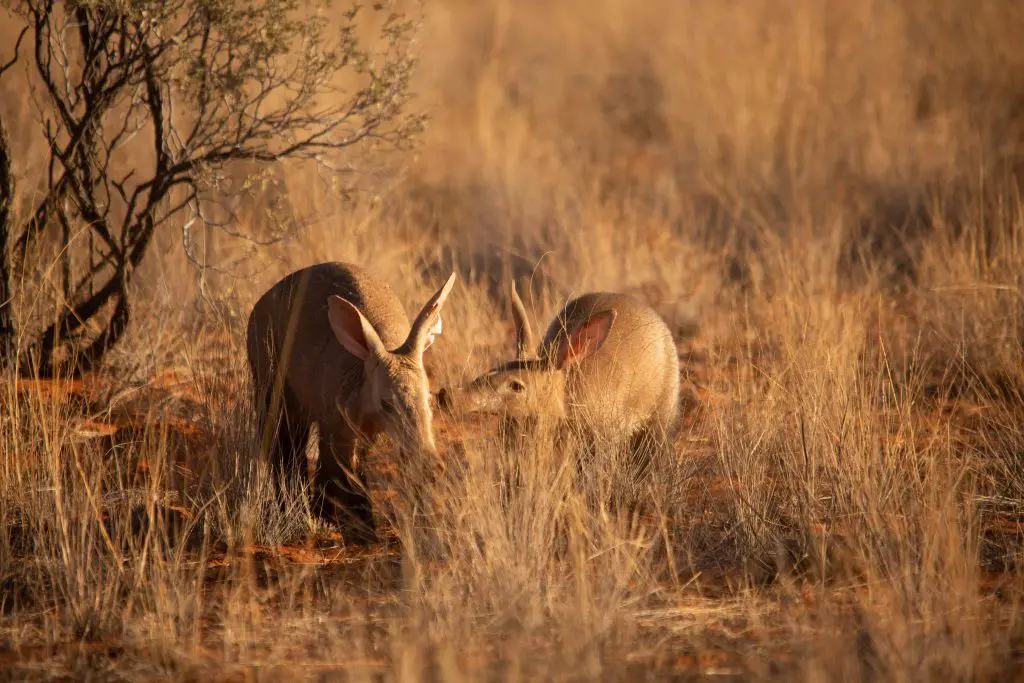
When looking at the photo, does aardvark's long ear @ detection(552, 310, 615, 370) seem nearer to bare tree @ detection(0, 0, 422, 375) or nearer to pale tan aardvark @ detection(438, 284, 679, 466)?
pale tan aardvark @ detection(438, 284, 679, 466)

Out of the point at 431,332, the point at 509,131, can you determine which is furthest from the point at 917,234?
the point at 431,332

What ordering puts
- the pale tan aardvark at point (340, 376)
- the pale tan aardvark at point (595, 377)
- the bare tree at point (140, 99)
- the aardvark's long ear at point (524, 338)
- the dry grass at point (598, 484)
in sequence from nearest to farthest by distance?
the dry grass at point (598, 484), the pale tan aardvark at point (340, 376), the pale tan aardvark at point (595, 377), the aardvark's long ear at point (524, 338), the bare tree at point (140, 99)

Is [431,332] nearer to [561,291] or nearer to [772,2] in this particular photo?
[561,291]

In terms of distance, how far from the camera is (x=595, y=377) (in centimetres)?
587

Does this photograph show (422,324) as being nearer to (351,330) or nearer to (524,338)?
(351,330)

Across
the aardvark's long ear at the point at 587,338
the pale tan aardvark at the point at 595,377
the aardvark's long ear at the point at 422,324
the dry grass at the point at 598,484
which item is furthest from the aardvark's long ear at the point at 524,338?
the aardvark's long ear at the point at 422,324

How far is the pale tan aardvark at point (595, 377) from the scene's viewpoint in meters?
5.41

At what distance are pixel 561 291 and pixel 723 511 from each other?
11.7 feet

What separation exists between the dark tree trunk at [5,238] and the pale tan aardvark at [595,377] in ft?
8.77

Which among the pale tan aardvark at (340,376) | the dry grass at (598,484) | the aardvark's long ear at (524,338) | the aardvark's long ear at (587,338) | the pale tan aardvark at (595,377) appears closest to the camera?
the dry grass at (598,484)

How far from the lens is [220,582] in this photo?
4.69m

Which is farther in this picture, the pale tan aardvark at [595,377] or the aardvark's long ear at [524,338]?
the aardvark's long ear at [524,338]

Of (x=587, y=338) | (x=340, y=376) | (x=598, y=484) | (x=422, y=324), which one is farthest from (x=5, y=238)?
(x=598, y=484)

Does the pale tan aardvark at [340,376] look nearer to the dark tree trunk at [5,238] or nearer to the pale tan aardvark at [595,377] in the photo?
the pale tan aardvark at [595,377]
